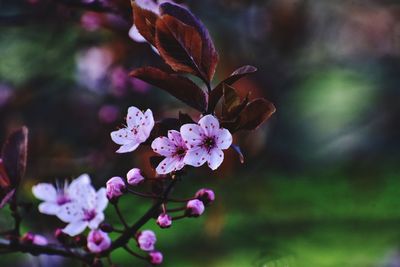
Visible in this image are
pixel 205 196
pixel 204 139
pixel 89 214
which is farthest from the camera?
pixel 89 214

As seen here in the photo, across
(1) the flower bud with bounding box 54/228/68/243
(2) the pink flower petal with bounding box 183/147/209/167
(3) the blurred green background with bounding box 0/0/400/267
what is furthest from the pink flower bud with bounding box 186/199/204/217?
(3) the blurred green background with bounding box 0/0/400/267

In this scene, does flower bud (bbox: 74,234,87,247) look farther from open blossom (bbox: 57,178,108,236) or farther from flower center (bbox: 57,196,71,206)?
flower center (bbox: 57,196,71,206)

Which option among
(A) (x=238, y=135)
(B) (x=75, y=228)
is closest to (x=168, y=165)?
(B) (x=75, y=228)

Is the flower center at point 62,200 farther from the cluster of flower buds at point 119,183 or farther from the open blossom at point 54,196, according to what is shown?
the cluster of flower buds at point 119,183

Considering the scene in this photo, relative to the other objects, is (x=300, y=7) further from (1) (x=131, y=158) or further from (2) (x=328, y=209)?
(2) (x=328, y=209)

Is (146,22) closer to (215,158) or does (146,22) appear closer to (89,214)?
(215,158)
